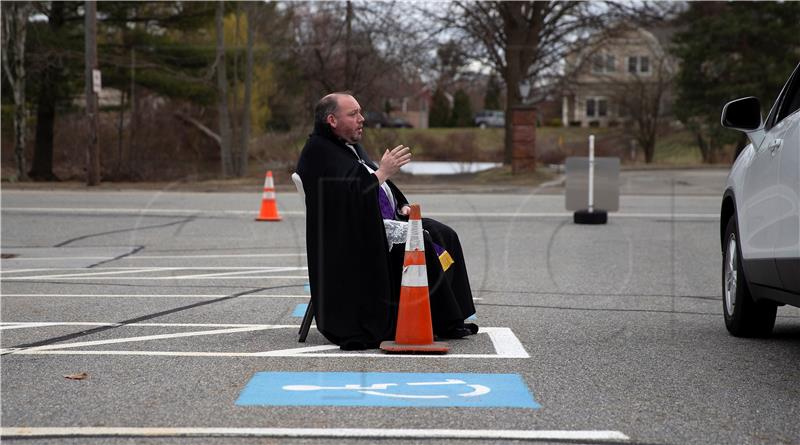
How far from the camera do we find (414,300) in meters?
7.08

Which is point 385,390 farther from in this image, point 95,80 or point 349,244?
point 95,80

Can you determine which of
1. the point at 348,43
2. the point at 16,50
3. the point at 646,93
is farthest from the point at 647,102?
the point at 16,50

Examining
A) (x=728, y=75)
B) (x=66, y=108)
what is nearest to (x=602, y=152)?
(x=728, y=75)

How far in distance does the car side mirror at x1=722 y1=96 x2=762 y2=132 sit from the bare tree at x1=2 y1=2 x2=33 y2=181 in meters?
29.9

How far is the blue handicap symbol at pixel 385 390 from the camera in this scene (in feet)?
18.5

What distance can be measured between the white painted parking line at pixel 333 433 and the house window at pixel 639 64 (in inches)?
2171

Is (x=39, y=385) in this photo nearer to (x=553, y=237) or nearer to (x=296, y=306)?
(x=296, y=306)

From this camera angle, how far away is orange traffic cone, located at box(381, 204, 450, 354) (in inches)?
279

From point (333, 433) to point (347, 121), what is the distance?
289 cm

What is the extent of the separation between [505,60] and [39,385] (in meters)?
36.3

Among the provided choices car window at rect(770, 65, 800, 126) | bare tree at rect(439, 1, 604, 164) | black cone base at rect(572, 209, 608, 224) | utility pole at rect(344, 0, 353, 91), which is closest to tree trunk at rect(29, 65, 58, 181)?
utility pole at rect(344, 0, 353, 91)

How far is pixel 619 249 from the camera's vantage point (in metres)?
14.7

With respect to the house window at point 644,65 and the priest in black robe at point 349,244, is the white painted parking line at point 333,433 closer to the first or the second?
the priest in black robe at point 349,244

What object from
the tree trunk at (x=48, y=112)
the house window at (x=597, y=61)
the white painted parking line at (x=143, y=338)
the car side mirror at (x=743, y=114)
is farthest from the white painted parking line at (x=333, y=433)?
the house window at (x=597, y=61)
